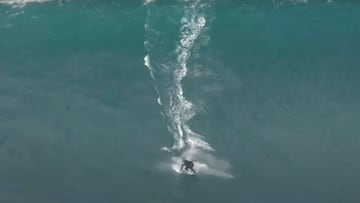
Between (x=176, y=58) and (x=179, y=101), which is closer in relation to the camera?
(x=179, y=101)

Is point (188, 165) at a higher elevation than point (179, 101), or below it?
below

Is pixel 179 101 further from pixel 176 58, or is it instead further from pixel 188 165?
pixel 188 165

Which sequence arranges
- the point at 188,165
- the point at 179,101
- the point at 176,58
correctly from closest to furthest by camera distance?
the point at 188,165, the point at 179,101, the point at 176,58

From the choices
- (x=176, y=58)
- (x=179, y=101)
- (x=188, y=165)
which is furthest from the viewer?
(x=176, y=58)

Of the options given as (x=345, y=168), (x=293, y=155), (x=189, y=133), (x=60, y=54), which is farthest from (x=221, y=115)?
→ (x=60, y=54)

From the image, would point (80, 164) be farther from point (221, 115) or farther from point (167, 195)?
point (221, 115)

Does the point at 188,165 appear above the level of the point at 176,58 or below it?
below

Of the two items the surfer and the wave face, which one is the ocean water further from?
the surfer

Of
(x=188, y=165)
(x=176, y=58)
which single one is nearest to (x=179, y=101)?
(x=176, y=58)

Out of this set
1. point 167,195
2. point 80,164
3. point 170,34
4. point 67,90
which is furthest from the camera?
point 170,34

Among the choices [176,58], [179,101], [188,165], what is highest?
[176,58]
